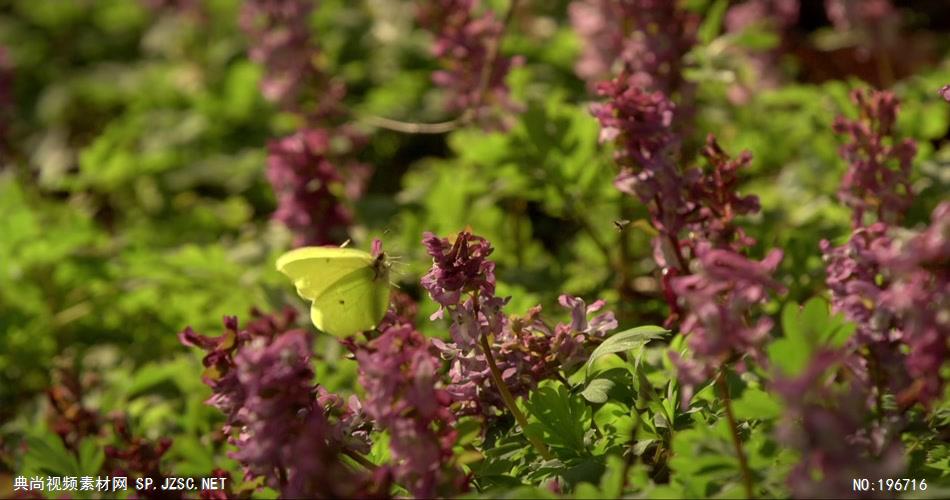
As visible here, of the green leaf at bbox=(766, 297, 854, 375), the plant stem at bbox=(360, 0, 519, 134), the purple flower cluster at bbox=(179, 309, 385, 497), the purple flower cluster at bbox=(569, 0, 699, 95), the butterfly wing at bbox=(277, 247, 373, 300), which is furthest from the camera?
the plant stem at bbox=(360, 0, 519, 134)

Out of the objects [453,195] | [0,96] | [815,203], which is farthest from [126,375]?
[815,203]

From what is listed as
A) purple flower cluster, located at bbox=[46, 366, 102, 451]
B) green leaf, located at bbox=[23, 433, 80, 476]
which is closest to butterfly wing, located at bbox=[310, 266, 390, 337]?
green leaf, located at bbox=[23, 433, 80, 476]

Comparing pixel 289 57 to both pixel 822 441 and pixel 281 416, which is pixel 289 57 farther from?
pixel 822 441

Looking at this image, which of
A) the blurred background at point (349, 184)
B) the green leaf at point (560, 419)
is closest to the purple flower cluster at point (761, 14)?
the blurred background at point (349, 184)

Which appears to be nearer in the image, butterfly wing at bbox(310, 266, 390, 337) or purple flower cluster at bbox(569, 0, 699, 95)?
butterfly wing at bbox(310, 266, 390, 337)

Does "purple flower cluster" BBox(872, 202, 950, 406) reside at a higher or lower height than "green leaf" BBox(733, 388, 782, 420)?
higher

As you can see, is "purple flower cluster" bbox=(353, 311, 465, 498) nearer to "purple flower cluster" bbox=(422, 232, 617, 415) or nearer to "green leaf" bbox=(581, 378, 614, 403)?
"purple flower cluster" bbox=(422, 232, 617, 415)
